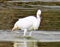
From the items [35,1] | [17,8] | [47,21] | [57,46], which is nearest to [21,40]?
[57,46]

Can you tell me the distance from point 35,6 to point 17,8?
31 cm

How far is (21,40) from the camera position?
2080mm

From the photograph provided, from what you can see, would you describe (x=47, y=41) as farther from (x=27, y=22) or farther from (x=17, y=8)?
(x=17, y=8)

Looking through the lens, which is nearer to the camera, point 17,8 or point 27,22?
point 27,22

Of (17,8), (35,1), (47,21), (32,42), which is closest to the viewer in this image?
(32,42)

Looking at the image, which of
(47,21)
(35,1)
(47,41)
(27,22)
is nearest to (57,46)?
(47,41)

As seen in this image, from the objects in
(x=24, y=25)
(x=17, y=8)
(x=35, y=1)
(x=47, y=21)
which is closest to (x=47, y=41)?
(x=24, y=25)

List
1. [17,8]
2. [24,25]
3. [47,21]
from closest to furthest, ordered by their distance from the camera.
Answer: [24,25]
[47,21]
[17,8]

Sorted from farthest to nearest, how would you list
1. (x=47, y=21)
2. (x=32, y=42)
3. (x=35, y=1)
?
(x=35, y=1) → (x=47, y=21) → (x=32, y=42)

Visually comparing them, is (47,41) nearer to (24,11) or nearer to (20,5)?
(24,11)

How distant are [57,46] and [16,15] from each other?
2.36 metres

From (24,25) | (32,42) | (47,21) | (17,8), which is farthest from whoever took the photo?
(17,8)

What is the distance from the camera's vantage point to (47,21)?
168 inches

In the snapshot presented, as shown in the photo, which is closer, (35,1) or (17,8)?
(17,8)
